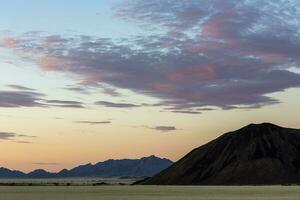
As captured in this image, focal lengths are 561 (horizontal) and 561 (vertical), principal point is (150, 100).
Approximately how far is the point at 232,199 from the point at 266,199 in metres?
7.61

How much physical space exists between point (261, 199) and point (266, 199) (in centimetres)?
108

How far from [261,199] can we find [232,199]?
654 cm

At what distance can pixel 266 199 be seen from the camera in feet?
402

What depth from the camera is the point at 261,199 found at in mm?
122875

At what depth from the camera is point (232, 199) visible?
125500mm
